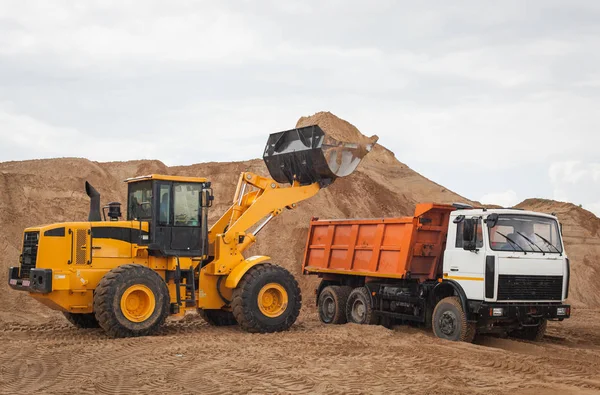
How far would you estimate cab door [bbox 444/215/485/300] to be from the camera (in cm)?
1259

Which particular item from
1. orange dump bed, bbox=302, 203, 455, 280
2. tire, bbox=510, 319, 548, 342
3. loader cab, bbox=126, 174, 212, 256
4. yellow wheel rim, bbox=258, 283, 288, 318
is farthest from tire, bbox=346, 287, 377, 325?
loader cab, bbox=126, 174, 212, 256

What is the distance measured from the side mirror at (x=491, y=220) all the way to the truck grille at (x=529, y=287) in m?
0.91

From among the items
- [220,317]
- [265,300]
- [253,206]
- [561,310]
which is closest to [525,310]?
[561,310]

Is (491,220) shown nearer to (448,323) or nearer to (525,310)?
(525,310)

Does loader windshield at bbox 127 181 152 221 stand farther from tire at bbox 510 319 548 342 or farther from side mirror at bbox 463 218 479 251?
tire at bbox 510 319 548 342

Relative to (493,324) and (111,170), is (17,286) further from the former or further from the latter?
(111,170)

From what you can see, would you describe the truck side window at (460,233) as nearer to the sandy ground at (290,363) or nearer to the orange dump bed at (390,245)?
the orange dump bed at (390,245)

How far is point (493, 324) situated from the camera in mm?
12875

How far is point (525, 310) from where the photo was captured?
1259 cm

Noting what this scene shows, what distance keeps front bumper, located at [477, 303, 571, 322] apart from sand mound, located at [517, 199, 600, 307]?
1244 cm

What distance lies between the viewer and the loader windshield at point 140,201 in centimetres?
1393

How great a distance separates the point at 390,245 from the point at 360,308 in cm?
209

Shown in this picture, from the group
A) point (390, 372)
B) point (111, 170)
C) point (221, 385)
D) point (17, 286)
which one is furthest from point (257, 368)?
point (111, 170)

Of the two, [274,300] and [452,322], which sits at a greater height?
[274,300]
